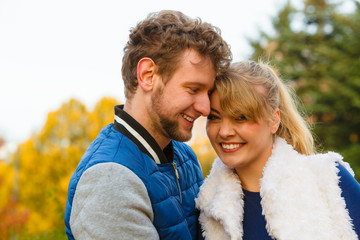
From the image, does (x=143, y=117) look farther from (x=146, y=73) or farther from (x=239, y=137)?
(x=239, y=137)

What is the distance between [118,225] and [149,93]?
2.73 ft

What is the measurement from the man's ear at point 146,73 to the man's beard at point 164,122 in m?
0.08

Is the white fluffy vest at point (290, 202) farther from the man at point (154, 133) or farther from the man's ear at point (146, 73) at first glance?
the man's ear at point (146, 73)

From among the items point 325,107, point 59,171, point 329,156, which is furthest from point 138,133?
point 325,107

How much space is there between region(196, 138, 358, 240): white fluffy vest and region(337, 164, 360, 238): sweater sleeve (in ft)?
0.12

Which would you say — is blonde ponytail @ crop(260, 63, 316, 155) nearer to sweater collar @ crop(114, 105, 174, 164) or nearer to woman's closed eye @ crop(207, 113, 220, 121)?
woman's closed eye @ crop(207, 113, 220, 121)

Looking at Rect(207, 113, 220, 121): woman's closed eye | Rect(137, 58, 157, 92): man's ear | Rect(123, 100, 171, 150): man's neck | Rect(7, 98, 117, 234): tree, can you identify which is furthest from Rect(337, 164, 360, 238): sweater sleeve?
Rect(7, 98, 117, 234): tree

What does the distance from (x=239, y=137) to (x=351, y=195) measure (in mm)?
704

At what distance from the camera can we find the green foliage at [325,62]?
42.2 feet

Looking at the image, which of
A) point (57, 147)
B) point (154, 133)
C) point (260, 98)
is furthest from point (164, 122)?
point (57, 147)

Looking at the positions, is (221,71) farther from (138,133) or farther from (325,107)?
(325,107)

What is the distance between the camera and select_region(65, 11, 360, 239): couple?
6.03 ft

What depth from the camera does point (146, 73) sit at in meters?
2.18

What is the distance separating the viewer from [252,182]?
8.00 ft
